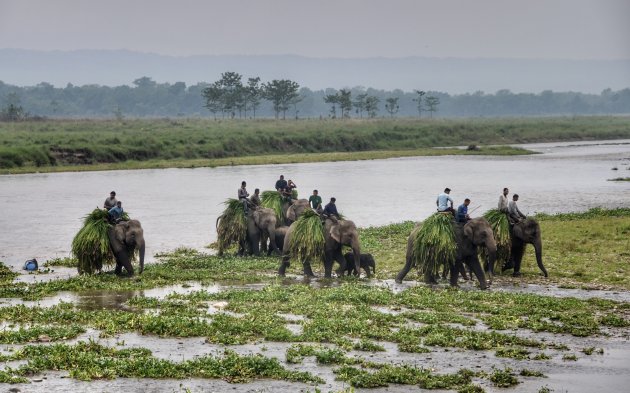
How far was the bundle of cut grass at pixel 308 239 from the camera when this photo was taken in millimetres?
27656

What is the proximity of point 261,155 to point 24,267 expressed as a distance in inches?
2824

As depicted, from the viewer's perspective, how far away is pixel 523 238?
28.5 metres

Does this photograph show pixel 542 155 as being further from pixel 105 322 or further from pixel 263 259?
pixel 105 322

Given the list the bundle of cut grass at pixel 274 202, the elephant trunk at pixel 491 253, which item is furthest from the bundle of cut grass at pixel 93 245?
the elephant trunk at pixel 491 253

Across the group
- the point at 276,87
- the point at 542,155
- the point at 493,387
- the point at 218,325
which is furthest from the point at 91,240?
the point at 276,87

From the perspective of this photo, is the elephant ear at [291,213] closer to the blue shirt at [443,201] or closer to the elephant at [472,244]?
the blue shirt at [443,201]

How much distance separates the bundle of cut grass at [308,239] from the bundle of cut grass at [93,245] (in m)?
5.84

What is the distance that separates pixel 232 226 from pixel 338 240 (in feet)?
19.4

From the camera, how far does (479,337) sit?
1906 cm

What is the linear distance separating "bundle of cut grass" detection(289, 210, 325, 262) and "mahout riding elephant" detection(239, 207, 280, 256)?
3.64m

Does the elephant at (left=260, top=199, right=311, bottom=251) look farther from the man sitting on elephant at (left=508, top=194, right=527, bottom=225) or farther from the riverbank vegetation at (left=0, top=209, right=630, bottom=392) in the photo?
the man sitting on elephant at (left=508, top=194, right=527, bottom=225)

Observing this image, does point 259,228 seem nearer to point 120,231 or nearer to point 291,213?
point 291,213

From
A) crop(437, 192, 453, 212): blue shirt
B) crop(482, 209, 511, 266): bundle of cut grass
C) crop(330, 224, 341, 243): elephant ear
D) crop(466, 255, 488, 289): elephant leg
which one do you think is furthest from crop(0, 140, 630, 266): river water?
crop(466, 255, 488, 289): elephant leg

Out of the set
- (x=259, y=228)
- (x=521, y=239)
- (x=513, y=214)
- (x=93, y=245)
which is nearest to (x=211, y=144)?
(x=259, y=228)
